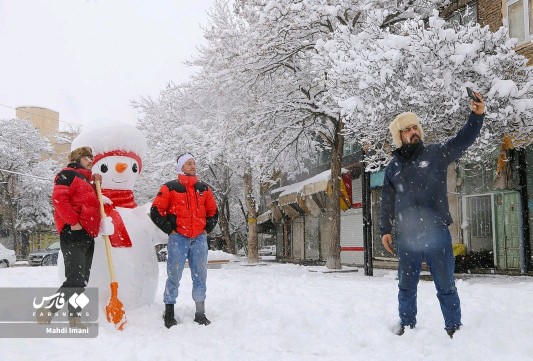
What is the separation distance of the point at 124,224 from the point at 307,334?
2447 mm

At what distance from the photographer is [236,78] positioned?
46.4 feet

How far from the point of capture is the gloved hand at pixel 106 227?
202 inches

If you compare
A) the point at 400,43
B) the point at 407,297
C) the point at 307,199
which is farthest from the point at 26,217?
the point at 407,297

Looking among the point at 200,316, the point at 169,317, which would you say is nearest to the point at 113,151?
the point at 169,317

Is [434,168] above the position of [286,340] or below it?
above

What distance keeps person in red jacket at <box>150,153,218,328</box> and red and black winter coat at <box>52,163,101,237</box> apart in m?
0.60

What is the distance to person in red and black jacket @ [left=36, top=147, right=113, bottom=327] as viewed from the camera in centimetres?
484

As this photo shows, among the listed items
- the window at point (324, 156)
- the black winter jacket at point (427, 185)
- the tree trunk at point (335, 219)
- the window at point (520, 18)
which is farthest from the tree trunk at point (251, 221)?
the black winter jacket at point (427, 185)

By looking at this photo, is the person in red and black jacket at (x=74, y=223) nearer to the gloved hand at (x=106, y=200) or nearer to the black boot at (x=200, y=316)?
the gloved hand at (x=106, y=200)

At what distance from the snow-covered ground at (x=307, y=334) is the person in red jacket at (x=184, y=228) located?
320 mm

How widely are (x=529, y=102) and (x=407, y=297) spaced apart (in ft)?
19.6

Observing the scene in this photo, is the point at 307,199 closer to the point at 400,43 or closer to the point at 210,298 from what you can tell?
the point at 400,43

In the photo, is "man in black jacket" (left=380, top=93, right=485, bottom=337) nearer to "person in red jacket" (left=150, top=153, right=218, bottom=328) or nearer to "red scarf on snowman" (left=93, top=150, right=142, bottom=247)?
"person in red jacket" (left=150, top=153, right=218, bottom=328)

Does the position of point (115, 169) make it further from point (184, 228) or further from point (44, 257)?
point (44, 257)
